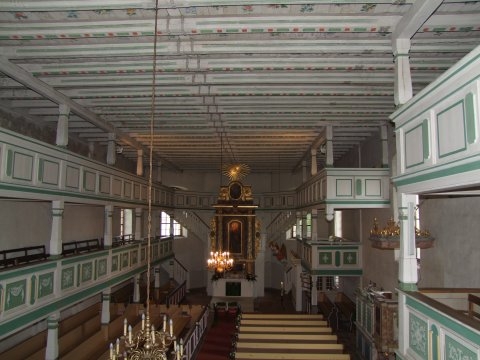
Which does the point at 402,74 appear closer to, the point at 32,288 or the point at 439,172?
the point at 439,172

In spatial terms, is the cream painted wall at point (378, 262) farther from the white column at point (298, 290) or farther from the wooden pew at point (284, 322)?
the white column at point (298, 290)

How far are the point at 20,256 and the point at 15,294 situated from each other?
4286mm

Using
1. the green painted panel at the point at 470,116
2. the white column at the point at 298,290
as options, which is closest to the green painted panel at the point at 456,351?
the green painted panel at the point at 470,116

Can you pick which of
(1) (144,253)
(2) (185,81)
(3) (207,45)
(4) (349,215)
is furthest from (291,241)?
(3) (207,45)

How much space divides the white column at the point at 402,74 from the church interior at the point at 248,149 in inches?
1.0

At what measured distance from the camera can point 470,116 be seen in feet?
14.1

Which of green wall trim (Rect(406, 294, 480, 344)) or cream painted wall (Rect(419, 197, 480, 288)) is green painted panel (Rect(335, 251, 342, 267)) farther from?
green wall trim (Rect(406, 294, 480, 344))

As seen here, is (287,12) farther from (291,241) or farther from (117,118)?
(291,241)

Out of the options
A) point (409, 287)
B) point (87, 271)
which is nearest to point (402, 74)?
point (409, 287)

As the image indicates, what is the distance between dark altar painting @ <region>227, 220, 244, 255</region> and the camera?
72.2ft

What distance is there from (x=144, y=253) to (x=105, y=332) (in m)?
4.73

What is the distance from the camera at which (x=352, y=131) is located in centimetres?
1484

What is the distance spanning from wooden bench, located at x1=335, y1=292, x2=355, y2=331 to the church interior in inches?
3.7

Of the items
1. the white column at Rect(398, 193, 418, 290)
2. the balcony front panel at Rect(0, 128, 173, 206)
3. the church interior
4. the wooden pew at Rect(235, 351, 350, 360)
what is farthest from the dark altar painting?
the white column at Rect(398, 193, 418, 290)
